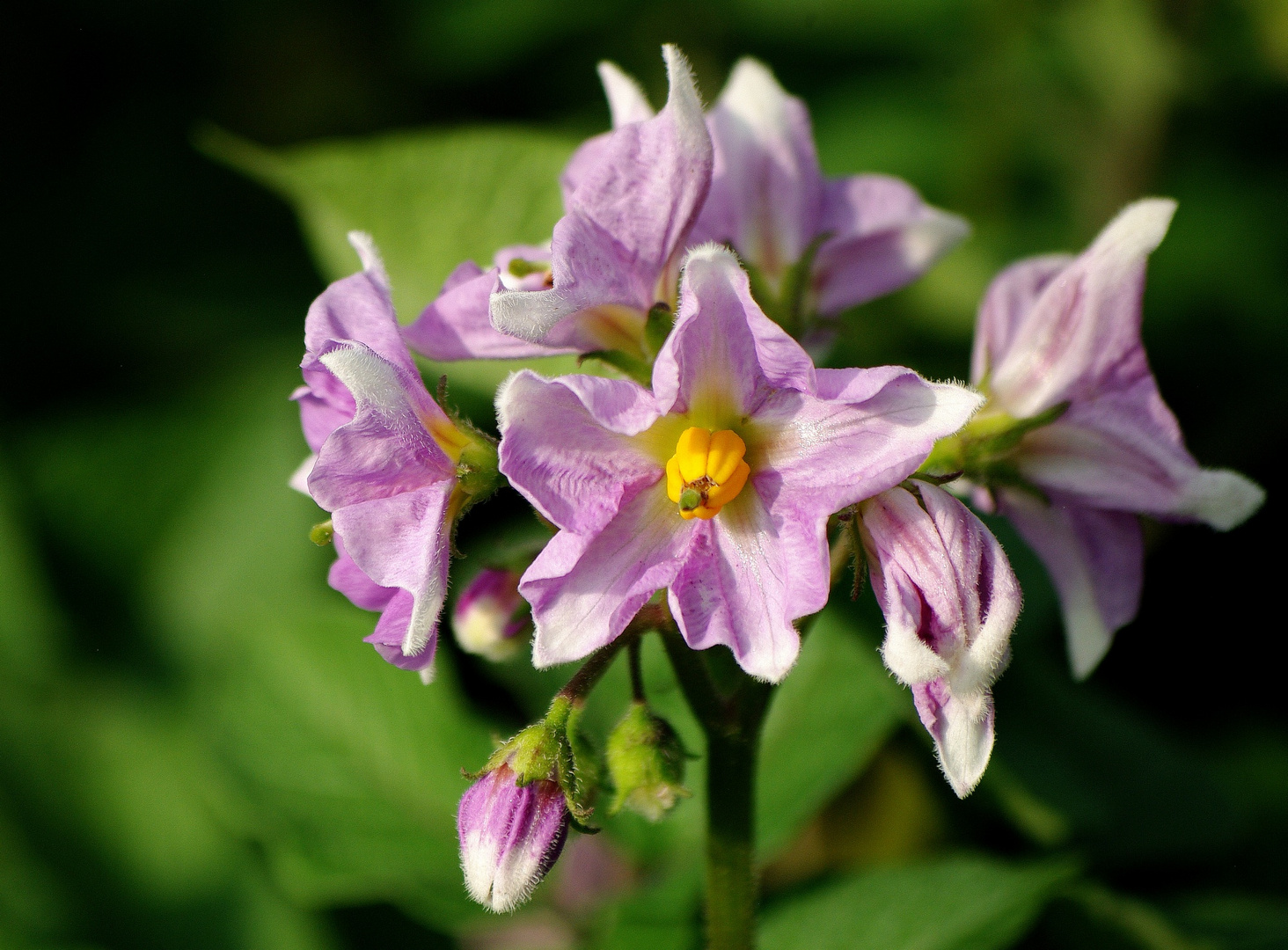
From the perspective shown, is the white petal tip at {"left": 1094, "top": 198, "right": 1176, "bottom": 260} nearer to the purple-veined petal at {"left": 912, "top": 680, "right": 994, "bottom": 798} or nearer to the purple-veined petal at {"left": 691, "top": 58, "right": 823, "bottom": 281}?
the purple-veined petal at {"left": 691, "top": 58, "right": 823, "bottom": 281}

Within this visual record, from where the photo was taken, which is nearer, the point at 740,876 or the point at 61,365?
the point at 740,876

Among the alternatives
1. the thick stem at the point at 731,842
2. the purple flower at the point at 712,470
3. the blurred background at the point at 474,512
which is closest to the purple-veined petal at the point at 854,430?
the purple flower at the point at 712,470

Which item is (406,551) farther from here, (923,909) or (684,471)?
(923,909)

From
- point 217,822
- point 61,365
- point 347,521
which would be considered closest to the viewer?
point 347,521

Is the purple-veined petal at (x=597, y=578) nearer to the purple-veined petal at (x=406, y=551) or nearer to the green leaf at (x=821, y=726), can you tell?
the purple-veined petal at (x=406, y=551)

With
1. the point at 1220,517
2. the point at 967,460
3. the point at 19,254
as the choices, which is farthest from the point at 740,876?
the point at 19,254

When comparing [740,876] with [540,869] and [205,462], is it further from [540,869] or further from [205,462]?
[205,462]

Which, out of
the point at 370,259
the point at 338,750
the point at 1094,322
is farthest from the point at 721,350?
the point at 338,750
